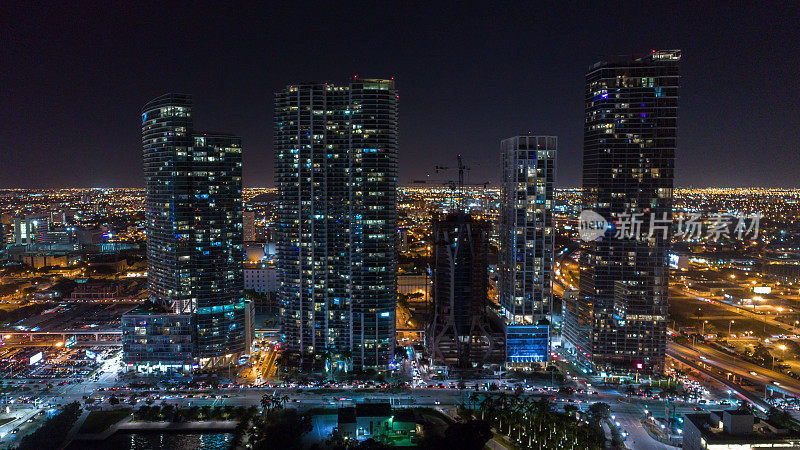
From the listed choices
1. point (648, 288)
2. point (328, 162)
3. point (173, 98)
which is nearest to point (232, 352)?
point (328, 162)

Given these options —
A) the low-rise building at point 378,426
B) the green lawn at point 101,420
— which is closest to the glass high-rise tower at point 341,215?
the low-rise building at point 378,426

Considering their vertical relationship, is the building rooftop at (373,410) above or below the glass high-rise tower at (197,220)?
below

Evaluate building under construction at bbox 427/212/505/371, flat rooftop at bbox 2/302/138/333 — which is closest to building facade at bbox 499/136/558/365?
building under construction at bbox 427/212/505/371

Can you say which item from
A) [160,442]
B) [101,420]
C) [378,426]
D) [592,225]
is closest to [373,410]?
[378,426]

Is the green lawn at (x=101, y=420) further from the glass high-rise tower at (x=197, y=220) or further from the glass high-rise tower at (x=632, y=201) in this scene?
the glass high-rise tower at (x=632, y=201)

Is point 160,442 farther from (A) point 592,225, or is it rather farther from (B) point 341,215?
(A) point 592,225

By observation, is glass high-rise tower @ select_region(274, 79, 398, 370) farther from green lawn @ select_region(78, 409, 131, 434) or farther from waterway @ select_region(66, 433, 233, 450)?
green lawn @ select_region(78, 409, 131, 434)
